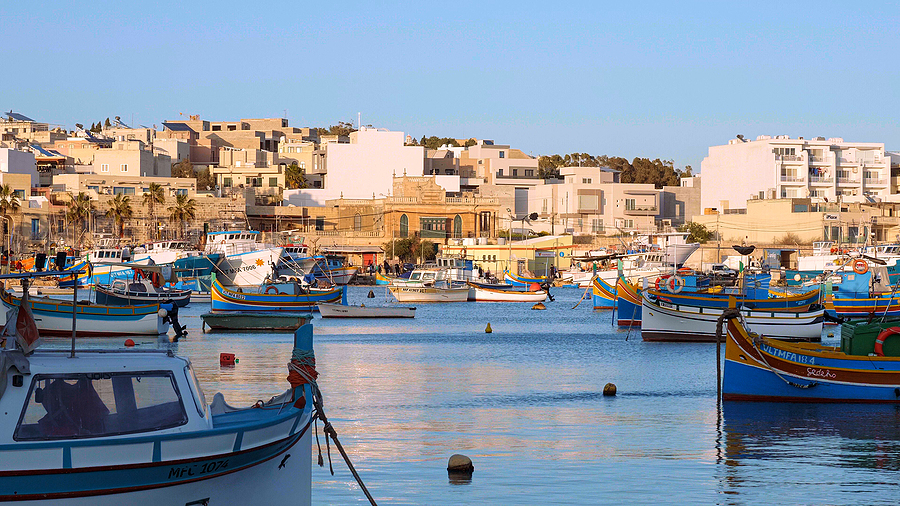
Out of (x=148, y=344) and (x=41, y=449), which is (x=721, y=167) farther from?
(x=41, y=449)

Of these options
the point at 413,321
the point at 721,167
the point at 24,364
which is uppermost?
the point at 721,167

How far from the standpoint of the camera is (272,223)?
115562mm

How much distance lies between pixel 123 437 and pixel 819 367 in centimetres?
1685

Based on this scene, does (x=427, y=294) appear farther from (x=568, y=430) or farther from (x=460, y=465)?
(x=460, y=465)

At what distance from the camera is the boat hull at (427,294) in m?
78.9

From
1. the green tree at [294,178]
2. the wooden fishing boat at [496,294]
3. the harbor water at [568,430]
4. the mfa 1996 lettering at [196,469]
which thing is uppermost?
the green tree at [294,178]

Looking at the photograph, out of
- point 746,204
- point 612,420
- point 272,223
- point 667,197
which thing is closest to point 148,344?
point 612,420

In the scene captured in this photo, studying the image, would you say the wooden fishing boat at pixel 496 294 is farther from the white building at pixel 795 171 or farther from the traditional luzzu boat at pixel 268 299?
the white building at pixel 795 171

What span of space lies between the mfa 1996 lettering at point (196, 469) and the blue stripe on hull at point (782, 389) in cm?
1547

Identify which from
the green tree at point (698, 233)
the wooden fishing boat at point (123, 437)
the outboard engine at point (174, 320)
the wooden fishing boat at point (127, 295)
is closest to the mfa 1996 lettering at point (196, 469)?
the wooden fishing boat at point (123, 437)

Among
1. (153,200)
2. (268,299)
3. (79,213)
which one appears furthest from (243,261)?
(268,299)

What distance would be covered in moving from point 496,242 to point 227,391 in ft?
274

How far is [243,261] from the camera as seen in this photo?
84125 mm

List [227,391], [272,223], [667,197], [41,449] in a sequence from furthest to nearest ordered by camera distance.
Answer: [667,197] → [272,223] → [227,391] → [41,449]
